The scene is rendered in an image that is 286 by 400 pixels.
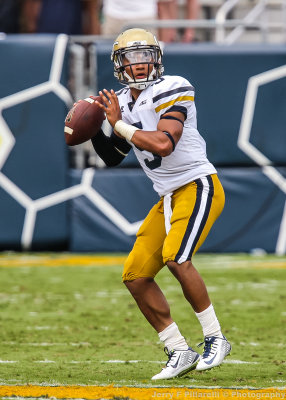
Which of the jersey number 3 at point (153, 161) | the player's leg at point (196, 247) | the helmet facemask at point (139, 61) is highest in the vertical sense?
the helmet facemask at point (139, 61)

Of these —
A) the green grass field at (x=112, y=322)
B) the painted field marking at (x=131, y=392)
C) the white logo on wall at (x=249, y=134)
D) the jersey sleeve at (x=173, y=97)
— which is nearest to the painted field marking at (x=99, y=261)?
the green grass field at (x=112, y=322)

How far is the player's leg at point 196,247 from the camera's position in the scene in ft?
14.7

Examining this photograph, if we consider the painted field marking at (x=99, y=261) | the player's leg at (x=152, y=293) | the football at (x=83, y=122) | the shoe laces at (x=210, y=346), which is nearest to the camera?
the shoe laces at (x=210, y=346)

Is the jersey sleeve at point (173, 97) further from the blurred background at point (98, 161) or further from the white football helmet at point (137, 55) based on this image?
the blurred background at point (98, 161)

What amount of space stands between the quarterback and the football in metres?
0.12

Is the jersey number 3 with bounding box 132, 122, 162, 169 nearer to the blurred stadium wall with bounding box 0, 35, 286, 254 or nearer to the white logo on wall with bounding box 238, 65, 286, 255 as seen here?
the blurred stadium wall with bounding box 0, 35, 286, 254

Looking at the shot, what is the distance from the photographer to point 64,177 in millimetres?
9570

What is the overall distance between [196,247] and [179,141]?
559 millimetres

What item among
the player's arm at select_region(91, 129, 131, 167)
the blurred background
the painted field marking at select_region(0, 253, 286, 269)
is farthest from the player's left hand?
the blurred background

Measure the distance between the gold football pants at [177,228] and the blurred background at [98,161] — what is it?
480cm

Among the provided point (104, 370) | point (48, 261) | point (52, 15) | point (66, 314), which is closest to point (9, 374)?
point (104, 370)

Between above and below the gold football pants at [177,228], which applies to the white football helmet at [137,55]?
above

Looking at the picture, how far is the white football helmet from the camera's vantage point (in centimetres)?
466

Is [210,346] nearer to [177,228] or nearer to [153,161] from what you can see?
[177,228]
